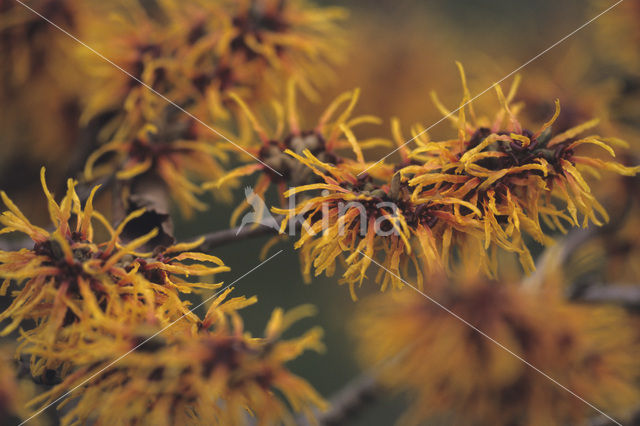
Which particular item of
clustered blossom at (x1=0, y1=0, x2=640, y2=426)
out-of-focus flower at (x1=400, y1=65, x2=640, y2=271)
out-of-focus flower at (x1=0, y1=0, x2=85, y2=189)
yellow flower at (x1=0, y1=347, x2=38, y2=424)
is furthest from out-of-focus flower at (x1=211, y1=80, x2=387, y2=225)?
out-of-focus flower at (x1=0, y1=0, x2=85, y2=189)

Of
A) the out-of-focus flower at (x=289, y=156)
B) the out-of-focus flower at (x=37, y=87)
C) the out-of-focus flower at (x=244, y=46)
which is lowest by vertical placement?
the out-of-focus flower at (x=289, y=156)

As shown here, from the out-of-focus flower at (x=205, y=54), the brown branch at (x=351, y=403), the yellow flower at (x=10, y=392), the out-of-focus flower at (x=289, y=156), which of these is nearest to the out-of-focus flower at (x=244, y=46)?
the out-of-focus flower at (x=205, y=54)

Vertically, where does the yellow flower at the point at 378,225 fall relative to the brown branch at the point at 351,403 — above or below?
above

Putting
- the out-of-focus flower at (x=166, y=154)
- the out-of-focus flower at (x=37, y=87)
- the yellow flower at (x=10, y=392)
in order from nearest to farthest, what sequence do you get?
1. the yellow flower at (x=10, y=392)
2. the out-of-focus flower at (x=166, y=154)
3. the out-of-focus flower at (x=37, y=87)

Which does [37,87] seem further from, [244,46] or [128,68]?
[244,46]

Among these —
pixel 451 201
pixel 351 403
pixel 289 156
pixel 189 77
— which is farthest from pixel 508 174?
pixel 351 403

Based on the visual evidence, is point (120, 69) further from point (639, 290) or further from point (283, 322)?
point (639, 290)

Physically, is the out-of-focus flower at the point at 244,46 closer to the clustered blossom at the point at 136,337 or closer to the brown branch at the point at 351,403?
the clustered blossom at the point at 136,337
